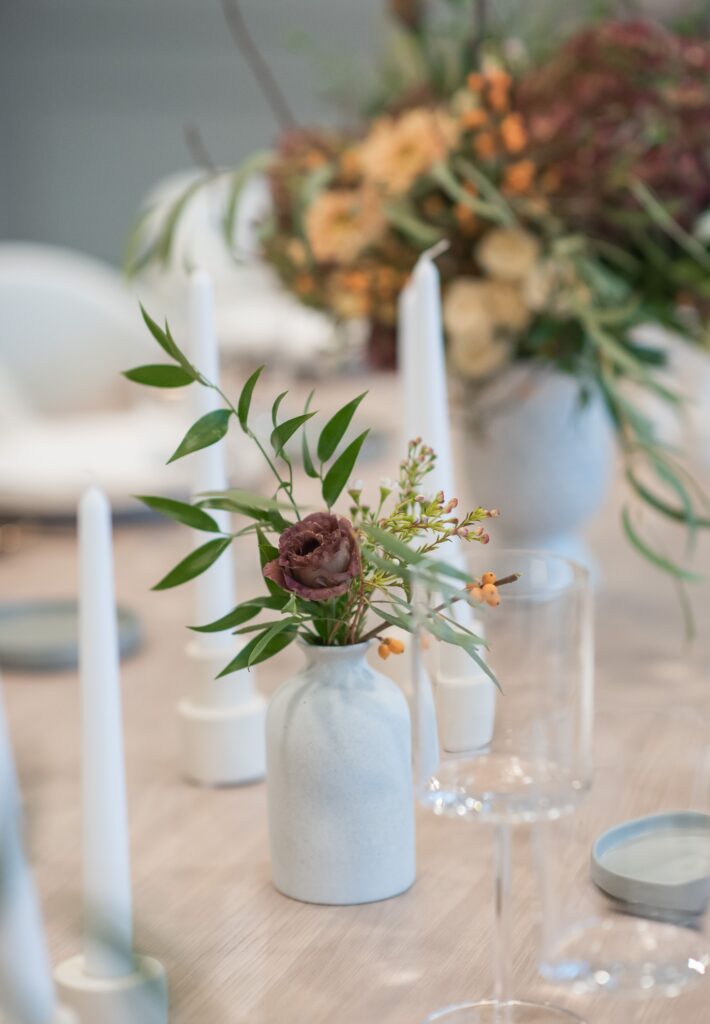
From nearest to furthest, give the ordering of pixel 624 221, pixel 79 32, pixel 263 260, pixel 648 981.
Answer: pixel 648 981 < pixel 624 221 < pixel 263 260 < pixel 79 32

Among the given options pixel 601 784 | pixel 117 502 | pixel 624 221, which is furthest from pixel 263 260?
pixel 601 784

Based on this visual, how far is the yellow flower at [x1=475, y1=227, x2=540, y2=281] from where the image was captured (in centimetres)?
Answer: 118

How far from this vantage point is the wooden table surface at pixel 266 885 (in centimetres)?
67

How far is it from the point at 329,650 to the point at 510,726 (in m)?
0.12

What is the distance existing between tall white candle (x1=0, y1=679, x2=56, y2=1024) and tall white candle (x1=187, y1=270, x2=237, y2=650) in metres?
0.36

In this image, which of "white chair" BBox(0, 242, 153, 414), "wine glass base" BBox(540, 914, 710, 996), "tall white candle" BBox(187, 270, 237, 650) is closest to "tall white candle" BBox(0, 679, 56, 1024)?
"wine glass base" BBox(540, 914, 710, 996)

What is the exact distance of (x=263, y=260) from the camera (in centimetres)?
150

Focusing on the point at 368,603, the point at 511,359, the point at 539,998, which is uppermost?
the point at 511,359

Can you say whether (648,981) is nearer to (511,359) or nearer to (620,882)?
(620,882)

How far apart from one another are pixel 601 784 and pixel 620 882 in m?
0.10

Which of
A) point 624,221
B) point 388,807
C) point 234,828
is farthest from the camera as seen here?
point 624,221

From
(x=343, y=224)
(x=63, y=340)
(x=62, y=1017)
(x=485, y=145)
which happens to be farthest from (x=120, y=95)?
(x=62, y=1017)

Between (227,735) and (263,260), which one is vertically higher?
(263,260)

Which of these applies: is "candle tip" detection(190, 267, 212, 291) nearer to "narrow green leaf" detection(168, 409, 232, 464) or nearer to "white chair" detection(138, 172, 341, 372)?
"narrow green leaf" detection(168, 409, 232, 464)
